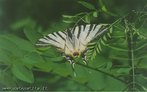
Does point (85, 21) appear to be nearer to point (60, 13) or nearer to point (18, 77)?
point (60, 13)

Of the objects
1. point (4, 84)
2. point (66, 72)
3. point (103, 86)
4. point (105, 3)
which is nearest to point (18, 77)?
point (4, 84)

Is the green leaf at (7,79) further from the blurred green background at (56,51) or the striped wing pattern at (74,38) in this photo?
the striped wing pattern at (74,38)

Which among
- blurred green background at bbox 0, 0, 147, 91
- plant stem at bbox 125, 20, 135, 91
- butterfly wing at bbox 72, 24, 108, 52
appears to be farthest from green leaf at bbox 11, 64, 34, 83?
plant stem at bbox 125, 20, 135, 91

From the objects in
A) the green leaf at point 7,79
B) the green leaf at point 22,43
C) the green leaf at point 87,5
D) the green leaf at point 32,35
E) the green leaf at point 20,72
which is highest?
the green leaf at point 87,5

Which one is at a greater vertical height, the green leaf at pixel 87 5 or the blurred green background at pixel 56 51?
the green leaf at pixel 87 5

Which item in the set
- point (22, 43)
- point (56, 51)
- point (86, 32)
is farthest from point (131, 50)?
point (22, 43)

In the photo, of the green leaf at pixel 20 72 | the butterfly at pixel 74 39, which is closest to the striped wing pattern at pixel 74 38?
the butterfly at pixel 74 39
